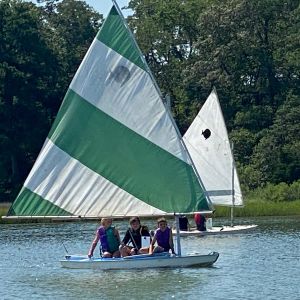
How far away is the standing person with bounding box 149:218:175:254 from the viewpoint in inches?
989

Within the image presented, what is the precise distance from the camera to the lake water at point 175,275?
2262 centimetres

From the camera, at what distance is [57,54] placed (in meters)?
71.1

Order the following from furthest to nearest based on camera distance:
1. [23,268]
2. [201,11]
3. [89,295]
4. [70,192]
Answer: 1. [201,11]
2. [23,268]
3. [70,192]
4. [89,295]

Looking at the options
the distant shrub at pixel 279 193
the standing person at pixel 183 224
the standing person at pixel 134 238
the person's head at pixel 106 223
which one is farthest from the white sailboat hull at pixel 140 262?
the distant shrub at pixel 279 193

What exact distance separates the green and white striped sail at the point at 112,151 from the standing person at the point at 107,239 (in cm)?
29

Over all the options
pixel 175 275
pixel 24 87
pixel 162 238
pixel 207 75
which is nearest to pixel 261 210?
pixel 207 75

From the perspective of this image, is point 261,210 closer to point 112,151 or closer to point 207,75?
point 207,75

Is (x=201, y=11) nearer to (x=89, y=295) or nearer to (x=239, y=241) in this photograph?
(x=239, y=241)

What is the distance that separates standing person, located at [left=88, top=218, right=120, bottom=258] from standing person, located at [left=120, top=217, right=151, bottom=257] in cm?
19

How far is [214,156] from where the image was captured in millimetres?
43969

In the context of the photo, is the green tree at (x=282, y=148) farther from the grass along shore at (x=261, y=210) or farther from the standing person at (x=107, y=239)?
the standing person at (x=107, y=239)

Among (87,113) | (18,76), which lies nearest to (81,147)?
(87,113)

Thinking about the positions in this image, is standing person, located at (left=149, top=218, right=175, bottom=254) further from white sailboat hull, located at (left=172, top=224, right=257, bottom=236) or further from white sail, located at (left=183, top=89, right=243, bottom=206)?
white sail, located at (left=183, top=89, right=243, bottom=206)

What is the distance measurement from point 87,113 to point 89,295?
16.2 ft
